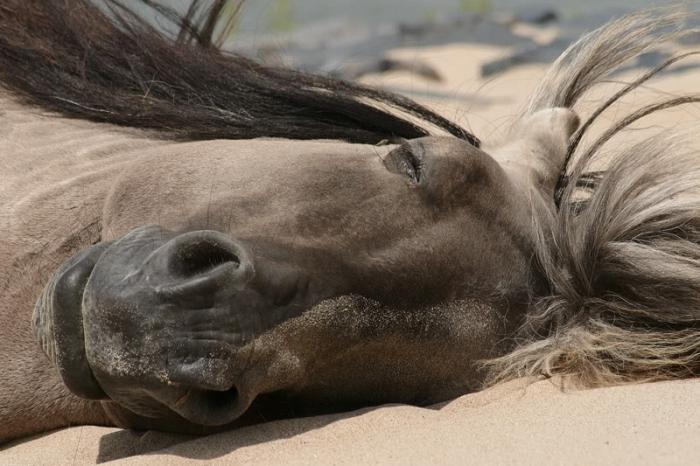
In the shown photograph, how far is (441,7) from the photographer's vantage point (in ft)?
64.3

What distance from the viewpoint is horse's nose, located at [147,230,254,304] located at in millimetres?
2443

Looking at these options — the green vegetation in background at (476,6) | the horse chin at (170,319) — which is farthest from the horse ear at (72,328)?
the green vegetation in background at (476,6)

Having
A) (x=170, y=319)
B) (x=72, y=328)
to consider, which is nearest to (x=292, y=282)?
(x=170, y=319)

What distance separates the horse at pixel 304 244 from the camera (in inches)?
100

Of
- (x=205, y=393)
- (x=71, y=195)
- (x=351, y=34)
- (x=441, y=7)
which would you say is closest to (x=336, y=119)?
(x=71, y=195)

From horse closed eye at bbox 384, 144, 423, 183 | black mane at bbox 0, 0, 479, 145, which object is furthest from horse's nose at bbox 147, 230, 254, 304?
black mane at bbox 0, 0, 479, 145

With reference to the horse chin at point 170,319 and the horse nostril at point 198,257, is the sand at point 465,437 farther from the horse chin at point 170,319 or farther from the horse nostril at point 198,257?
the horse nostril at point 198,257

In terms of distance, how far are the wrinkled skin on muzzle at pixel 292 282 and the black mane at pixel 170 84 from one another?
0.52m

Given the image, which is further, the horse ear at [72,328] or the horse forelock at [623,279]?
the horse forelock at [623,279]

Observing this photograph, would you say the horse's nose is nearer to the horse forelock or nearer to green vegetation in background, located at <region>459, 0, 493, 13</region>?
the horse forelock

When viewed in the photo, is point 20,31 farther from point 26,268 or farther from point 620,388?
point 620,388

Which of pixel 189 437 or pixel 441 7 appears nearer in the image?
pixel 189 437

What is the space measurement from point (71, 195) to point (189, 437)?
3.15 feet

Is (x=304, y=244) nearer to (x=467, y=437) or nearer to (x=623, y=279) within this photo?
(x=467, y=437)
